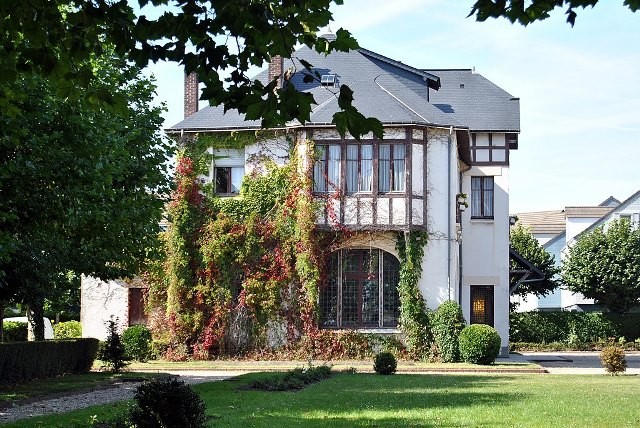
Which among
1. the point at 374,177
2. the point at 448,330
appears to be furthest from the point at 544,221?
the point at 374,177

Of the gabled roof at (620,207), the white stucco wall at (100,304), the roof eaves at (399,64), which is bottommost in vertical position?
the white stucco wall at (100,304)

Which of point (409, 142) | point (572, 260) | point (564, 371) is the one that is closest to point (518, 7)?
point (564, 371)

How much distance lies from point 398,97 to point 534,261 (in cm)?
2501

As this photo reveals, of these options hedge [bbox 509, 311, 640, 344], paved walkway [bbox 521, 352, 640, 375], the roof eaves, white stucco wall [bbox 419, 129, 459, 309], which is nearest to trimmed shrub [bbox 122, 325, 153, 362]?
white stucco wall [bbox 419, 129, 459, 309]

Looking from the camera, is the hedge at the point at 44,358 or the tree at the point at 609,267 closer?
the hedge at the point at 44,358

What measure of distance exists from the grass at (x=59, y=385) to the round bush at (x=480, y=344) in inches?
419

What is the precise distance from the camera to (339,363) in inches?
1299

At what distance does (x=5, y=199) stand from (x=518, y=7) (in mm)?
12939

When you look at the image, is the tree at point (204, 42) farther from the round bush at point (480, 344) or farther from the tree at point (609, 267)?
the tree at point (609, 267)

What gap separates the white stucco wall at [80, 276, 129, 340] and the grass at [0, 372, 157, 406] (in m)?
10.7

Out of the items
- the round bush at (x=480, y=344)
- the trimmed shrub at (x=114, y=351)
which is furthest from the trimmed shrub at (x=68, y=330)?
the round bush at (x=480, y=344)

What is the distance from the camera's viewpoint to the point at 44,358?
26.3 meters

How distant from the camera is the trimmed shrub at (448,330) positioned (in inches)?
1320

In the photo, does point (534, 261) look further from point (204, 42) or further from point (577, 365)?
point (204, 42)
